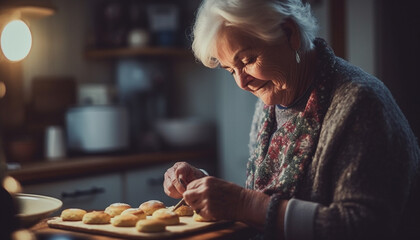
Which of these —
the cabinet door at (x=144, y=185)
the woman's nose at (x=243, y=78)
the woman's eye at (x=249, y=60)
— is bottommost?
the cabinet door at (x=144, y=185)

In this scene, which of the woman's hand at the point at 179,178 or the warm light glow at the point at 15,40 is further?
the warm light glow at the point at 15,40

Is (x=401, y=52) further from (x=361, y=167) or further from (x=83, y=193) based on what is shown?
(x=83, y=193)

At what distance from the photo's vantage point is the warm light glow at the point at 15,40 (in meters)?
1.82

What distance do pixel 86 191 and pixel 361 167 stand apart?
6.26 ft

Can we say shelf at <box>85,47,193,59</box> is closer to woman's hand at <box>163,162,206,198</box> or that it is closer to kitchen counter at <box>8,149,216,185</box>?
kitchen counter at <box>8,149,216,185</box>

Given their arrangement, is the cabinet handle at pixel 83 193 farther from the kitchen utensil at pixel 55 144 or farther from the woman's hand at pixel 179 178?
the woman's hand at pixel 179 178

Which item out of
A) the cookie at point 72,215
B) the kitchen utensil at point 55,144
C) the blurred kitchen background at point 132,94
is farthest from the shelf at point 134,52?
the cookie at point 72,215

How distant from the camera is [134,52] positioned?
360 cm

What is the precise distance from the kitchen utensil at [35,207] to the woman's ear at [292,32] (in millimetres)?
796

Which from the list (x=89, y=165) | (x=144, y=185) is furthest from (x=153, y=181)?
(x=89, y=165)

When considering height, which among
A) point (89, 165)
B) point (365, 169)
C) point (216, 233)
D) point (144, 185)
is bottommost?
point (144, 185)

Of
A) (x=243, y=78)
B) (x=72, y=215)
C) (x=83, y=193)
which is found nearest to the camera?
(x=72, y=215)

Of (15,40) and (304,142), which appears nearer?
(304,142)

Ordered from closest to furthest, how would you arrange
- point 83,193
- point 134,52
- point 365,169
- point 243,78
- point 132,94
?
1. point 365,169
2. point 243,78
3. point 83,193
4. point 134,52
5. point 132,94
